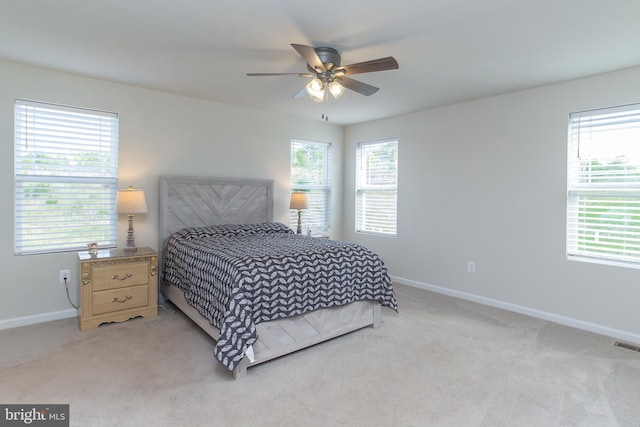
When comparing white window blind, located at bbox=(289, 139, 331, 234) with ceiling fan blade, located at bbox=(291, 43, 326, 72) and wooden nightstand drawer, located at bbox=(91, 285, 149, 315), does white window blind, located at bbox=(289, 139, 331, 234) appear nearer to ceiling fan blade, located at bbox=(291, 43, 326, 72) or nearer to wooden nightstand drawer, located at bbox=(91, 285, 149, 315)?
wooden nightstand drawer, located at bbox=(91, 285, 149, 315)

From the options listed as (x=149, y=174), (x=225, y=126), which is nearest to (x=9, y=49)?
(x=149, y=174)

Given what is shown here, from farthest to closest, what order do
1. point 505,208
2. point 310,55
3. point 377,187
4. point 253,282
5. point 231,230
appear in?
point 377,187
point 231,230
point 505,208
point 253,282
point 310,55

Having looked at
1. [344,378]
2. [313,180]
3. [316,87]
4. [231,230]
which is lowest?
[344,378]

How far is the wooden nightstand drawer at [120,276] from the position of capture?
313 centimetres

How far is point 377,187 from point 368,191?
7.5 inches

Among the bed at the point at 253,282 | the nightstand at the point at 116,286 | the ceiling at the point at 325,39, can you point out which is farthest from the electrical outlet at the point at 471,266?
the nightstand at the point at 116,286

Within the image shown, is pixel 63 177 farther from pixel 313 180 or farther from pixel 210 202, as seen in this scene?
pixel 313 180

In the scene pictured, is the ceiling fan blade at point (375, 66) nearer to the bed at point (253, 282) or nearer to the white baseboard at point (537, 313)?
the bed at point (253, 282)

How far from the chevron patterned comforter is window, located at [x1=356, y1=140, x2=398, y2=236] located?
1.94 meters

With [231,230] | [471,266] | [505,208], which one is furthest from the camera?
[471,266]

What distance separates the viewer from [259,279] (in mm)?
2430

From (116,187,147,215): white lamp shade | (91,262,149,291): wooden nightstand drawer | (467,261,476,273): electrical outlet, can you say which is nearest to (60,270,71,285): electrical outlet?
(91,262,149,291): wooden nightstand drawer

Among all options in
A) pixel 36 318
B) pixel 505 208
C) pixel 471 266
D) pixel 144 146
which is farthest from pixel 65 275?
pixel 505 208

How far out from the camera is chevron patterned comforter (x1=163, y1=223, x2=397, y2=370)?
7.58ft
